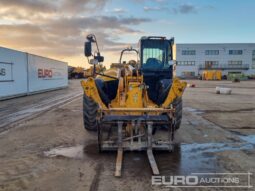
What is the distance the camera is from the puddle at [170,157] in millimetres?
5316

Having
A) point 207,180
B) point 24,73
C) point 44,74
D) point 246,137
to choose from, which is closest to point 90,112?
point 207,180

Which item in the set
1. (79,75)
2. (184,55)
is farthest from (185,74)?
(79,75)

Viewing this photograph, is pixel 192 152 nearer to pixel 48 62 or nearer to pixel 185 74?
pixel 48 62

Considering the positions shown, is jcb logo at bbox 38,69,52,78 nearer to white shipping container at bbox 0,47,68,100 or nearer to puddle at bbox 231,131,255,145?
white shipping container at bbox 0,47,68,100

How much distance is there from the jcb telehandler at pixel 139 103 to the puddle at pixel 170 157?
15cm

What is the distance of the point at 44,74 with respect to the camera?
25438mm

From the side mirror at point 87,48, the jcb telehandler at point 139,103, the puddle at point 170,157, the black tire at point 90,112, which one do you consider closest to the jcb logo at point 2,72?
the jcb telehandler at point 139,103

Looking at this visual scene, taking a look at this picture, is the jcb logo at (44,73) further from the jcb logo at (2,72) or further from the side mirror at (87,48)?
the side mirror at (87,48)

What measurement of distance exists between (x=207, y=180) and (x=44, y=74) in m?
22.6

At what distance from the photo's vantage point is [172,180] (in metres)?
4.80

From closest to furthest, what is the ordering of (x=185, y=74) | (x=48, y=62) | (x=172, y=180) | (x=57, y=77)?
(x=172, y=180)
(x=48, y=62)
(x=57, y=77)
(x=185, y=74)

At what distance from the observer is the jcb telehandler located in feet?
20.1

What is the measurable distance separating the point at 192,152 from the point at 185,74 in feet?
265

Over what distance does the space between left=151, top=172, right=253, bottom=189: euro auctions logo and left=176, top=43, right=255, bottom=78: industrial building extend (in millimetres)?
82548
